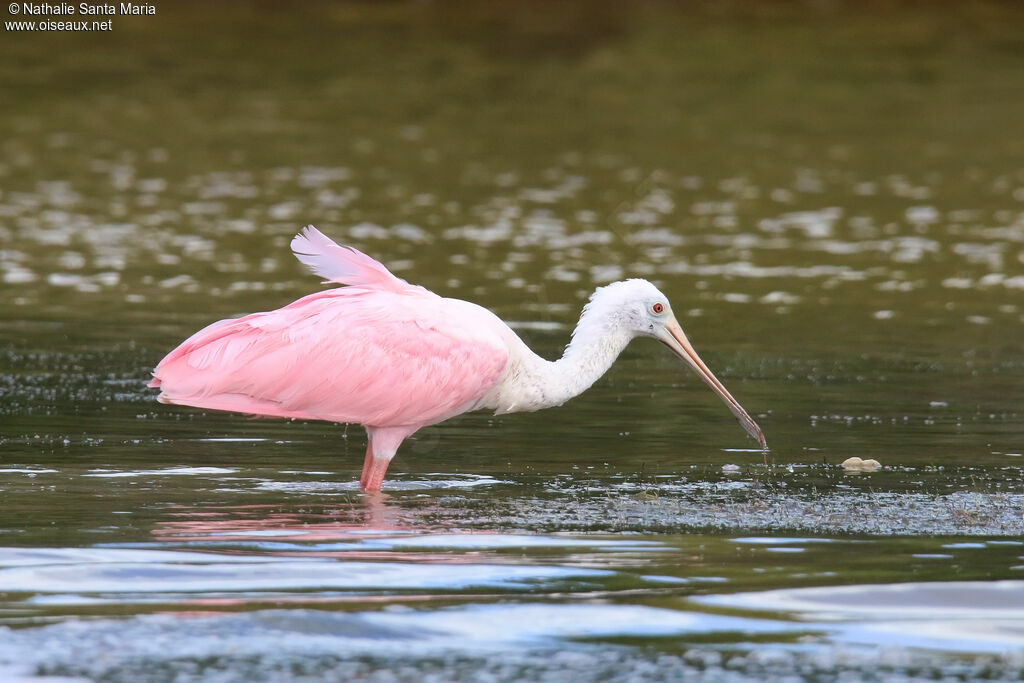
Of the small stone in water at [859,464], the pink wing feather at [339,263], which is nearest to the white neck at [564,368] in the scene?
the pink wing feather at [339,263]

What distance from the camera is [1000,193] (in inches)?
922

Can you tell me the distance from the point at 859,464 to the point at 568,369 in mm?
1627

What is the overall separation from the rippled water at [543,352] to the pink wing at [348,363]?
1.36 feet

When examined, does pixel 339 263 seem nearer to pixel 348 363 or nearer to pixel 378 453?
pixel 348 363

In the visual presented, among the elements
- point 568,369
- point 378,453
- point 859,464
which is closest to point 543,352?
point 568,369

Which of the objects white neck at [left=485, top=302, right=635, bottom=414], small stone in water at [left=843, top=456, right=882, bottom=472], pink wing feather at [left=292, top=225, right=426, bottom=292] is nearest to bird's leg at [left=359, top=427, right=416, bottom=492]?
white neck at [left=485, top=302, right=635, bottom=414]

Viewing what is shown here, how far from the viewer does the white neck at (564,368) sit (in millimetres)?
10289

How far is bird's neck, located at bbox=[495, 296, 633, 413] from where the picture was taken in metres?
10.3

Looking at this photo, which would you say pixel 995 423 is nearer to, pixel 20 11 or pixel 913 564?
pixel 913 564

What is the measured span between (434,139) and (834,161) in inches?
218

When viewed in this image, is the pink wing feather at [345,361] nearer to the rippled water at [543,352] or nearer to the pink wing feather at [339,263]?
the pink wing feather at [339,263]

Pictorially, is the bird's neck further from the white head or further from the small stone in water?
the small stone in water

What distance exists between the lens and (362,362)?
10.1 metres

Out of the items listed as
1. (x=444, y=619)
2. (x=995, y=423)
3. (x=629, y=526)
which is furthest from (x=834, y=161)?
(x=444, y=619)
